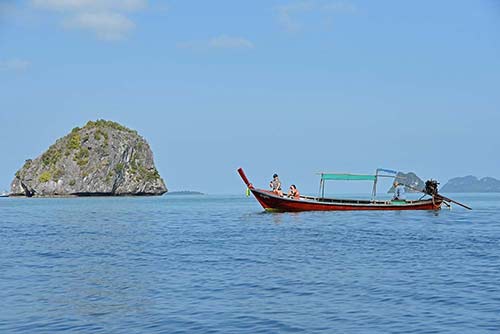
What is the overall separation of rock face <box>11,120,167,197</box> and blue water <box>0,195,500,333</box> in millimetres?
148633

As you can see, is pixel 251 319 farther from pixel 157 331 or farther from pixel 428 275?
pixel 428 275

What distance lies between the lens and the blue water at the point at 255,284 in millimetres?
13953

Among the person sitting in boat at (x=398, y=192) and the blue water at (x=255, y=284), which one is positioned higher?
the person sitting in boat at (x=398, y=192)

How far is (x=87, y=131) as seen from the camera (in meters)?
186

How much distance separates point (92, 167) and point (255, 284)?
16641 cm

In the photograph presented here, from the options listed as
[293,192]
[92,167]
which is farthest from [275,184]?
[92,167]

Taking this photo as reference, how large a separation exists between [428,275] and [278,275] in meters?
4.53

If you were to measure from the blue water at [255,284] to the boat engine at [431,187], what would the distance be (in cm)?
2016

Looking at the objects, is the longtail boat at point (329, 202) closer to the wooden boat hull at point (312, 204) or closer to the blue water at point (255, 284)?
the wooden boat hull at point (312, 204)

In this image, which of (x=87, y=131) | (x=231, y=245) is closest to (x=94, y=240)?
(x=231, y=245)

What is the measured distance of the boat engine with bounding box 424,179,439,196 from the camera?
5332 centimetres

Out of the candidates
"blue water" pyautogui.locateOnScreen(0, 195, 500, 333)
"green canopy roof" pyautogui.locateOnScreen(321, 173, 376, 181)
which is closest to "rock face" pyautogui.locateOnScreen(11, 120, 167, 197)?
"green canopy roof" pyautogui.locateOnScreen(321, 173, 376, 181)

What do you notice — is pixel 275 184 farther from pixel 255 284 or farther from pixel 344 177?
pixel 255 284

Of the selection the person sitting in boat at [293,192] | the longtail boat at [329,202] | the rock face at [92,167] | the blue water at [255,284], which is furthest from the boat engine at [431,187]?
the rock face at [92,167]
